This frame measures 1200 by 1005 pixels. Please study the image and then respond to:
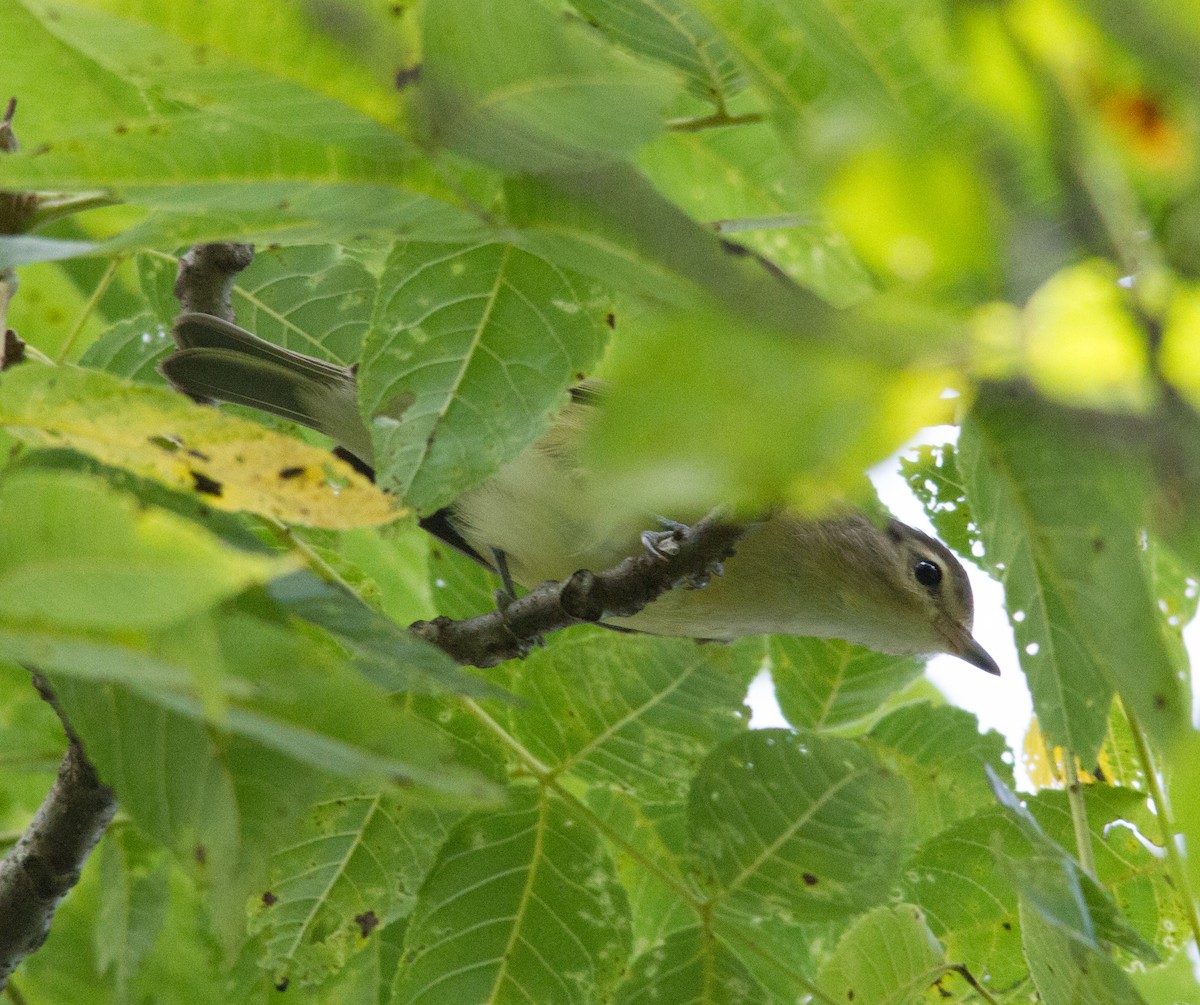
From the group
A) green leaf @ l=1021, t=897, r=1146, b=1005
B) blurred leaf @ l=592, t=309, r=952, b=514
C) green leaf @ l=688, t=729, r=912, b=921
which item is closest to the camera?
blurred leaf @ l=592, t=309, r=952, b=514

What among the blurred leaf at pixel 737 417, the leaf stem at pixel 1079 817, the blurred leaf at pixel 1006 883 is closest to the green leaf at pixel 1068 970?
the leaf stem at pixel 1079 817

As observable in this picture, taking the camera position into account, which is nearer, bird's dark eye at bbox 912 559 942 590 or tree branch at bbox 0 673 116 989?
tree branch at bbox 0 673 116 989

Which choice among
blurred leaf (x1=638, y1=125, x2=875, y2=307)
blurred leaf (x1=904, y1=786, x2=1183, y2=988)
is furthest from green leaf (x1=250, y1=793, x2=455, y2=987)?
blurred leaf (x1=638, y1=125, x2=875, y2=307)

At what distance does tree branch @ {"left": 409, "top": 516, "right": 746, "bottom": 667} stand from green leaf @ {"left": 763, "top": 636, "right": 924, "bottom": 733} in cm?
31

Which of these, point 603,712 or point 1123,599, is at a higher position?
point 1123,599

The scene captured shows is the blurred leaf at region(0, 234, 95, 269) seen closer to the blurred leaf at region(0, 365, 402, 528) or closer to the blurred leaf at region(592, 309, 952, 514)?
the blurred leaf at region(0, 365, 402, 528)

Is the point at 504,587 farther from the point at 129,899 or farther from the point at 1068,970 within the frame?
the point at 1068,970

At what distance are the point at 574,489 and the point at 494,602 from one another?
93cm

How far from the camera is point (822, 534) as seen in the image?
3986mm

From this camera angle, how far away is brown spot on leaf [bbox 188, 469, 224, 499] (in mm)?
1352

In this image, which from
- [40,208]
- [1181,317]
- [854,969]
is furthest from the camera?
[854,969]

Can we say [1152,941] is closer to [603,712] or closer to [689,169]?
[603,712]

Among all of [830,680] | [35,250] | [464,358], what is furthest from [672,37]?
[830,680]

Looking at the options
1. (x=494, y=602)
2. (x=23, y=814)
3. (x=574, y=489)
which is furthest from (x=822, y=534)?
(x=23, y=814)
